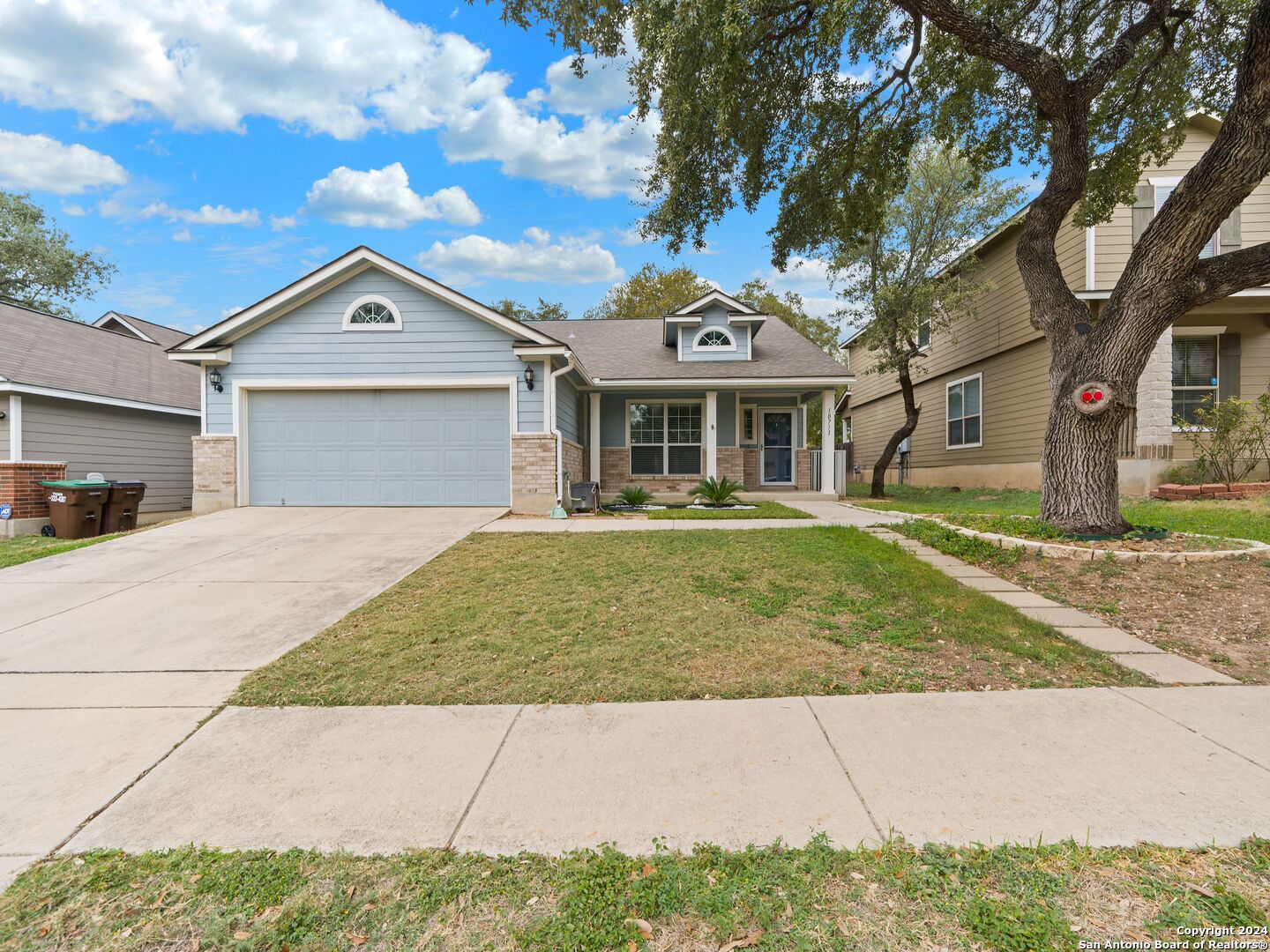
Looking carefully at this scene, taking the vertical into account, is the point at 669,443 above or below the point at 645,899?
above

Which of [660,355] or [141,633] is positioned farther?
[660,355]

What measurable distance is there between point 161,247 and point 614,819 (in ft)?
87.7

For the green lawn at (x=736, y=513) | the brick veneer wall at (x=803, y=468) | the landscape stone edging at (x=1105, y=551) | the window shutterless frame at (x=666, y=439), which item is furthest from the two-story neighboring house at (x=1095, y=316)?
the window shutterless frame at (x=666, y=439)

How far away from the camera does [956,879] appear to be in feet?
5.88

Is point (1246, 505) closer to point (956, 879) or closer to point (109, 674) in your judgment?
point (956, 879)

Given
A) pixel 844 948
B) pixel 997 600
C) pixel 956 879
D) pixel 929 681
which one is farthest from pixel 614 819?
pixel 997 600

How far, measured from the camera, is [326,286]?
10570mm

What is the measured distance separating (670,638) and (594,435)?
10.2 meters

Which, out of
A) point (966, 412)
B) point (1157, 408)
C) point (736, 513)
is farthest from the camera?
point (966, 412)

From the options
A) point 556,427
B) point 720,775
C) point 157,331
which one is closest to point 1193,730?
point 720,775

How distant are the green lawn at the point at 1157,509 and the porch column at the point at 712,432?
339cm

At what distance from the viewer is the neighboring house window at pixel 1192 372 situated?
11.8 metres

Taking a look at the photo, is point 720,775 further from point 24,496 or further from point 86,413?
point 86,413

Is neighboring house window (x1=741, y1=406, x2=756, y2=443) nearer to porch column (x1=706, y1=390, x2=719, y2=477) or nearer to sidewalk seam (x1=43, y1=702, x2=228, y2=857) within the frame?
porch column (x1=706, y1=390, x2=719, y2=477)
